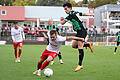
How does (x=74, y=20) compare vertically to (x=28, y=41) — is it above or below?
above

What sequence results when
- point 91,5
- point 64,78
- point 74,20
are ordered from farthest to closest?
point 91,5
point 74,20
point 64,78

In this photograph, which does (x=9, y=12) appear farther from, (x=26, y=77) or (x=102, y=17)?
(x=26, y=77)

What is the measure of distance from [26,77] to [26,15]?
45.3m

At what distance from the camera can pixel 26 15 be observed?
52.5m

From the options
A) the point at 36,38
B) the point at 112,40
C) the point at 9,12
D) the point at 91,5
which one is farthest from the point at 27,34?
the point at 91,5

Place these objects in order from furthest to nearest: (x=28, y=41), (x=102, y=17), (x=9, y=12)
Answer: (x=102, y=17) → (x=9, y=12) → (x=28, y=41)

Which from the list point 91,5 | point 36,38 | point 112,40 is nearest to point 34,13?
point 36,38

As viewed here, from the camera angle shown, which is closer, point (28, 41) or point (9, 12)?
point (28, 41)

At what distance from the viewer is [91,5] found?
87.4m

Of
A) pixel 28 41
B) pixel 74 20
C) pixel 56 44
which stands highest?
pixel 74 20

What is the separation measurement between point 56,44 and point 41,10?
44895 mm

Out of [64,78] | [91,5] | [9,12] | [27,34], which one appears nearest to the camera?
[64,78]

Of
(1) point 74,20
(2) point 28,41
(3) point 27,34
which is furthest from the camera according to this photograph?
(3) point 27,34

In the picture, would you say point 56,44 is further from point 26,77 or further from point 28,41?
point 28,41
